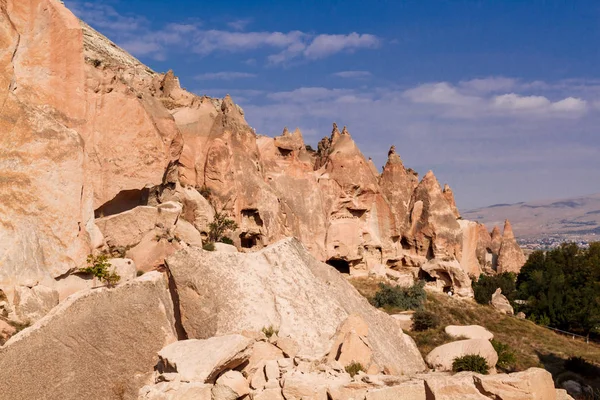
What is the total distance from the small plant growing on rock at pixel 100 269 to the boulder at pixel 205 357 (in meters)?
8.09

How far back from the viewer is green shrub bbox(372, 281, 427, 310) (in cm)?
3258

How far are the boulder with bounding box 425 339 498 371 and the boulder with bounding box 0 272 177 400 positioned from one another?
6.24 m

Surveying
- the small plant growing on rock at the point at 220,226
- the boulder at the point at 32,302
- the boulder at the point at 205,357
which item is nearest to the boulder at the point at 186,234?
the small plant growing on rock at the point at 220,226

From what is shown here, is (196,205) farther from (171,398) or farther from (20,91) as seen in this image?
(171,398)

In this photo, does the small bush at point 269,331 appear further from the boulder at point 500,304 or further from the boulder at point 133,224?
the boulder at point 500,304

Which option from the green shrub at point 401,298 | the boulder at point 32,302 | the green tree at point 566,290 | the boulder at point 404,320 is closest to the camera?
the boulder at point 32,302

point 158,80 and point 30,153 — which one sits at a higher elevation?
point 158,80

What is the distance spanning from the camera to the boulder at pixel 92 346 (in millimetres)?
8906

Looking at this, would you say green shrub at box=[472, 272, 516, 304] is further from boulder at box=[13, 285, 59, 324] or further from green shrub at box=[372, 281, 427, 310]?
boulder at box=[13, 285, 59, 324]

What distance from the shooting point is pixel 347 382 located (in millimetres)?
8812

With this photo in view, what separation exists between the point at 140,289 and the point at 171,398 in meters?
2.45

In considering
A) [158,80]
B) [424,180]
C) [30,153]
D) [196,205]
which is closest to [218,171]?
[196,205]

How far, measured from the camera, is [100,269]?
17.5 meters

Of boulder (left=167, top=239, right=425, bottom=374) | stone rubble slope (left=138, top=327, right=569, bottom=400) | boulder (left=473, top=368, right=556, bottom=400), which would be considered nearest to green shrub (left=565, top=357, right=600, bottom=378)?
boulder (left=167, top=239, right=425, bottom=374)
